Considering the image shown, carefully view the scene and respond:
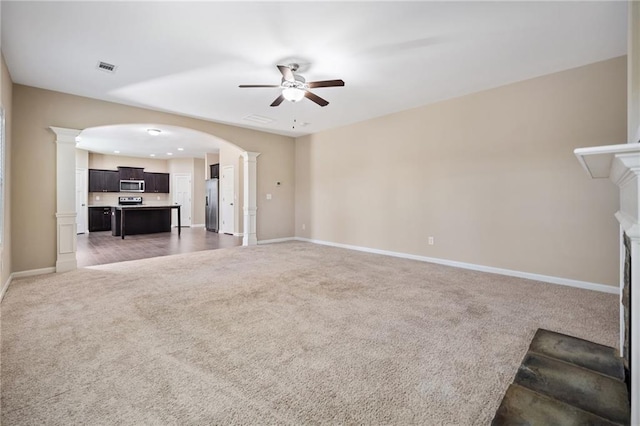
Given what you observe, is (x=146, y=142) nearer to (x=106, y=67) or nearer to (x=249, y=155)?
(x=249, y=155)

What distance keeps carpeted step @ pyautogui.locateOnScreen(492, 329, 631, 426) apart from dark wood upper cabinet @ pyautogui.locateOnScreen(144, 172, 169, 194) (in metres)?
12.2

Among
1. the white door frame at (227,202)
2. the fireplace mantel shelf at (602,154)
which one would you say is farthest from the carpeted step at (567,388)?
the white door frame at (227,202)

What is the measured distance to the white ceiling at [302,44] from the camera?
2488 millimetres

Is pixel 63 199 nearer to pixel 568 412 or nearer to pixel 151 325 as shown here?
pixel 151 325

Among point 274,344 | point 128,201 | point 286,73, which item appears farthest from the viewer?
point 128,201

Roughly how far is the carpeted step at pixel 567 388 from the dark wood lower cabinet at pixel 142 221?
9430 mm

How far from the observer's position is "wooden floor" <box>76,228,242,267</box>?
5.41 meters

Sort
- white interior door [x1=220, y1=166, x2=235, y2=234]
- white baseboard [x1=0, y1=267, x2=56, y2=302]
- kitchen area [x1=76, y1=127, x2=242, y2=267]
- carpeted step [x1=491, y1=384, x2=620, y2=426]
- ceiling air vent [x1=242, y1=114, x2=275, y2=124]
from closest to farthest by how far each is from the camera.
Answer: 1. carpeted step [x1=491, y1=384, x2=620, y2=426]
2. white baseboard [x1=0, y1=267, x2=56, y2=302]
3. ceiling air vent [x1=242, y1=114, x2=275, y2=124]
4. kitchen area [x1=76, y1=127, x2=242, y2=267]
5. white interior door [x1=220, y1=166, x2=235, y2=234]

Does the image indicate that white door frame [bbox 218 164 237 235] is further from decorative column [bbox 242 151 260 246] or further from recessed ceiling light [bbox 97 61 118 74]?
recessed ceiling light [bbox 97 61 118 74]

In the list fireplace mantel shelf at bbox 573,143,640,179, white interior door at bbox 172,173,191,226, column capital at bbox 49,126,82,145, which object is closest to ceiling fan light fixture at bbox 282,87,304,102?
fireplace mantel shelf at bbox 573,143,640,179

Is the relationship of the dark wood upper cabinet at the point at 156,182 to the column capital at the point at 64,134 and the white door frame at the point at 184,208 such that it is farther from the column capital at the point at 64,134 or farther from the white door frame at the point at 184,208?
the column capital at the point at 64,134

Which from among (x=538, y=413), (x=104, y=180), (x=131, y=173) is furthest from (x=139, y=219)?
(x=538, y=413)

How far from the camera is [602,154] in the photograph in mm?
1340

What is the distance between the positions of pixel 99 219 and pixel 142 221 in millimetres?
2336
